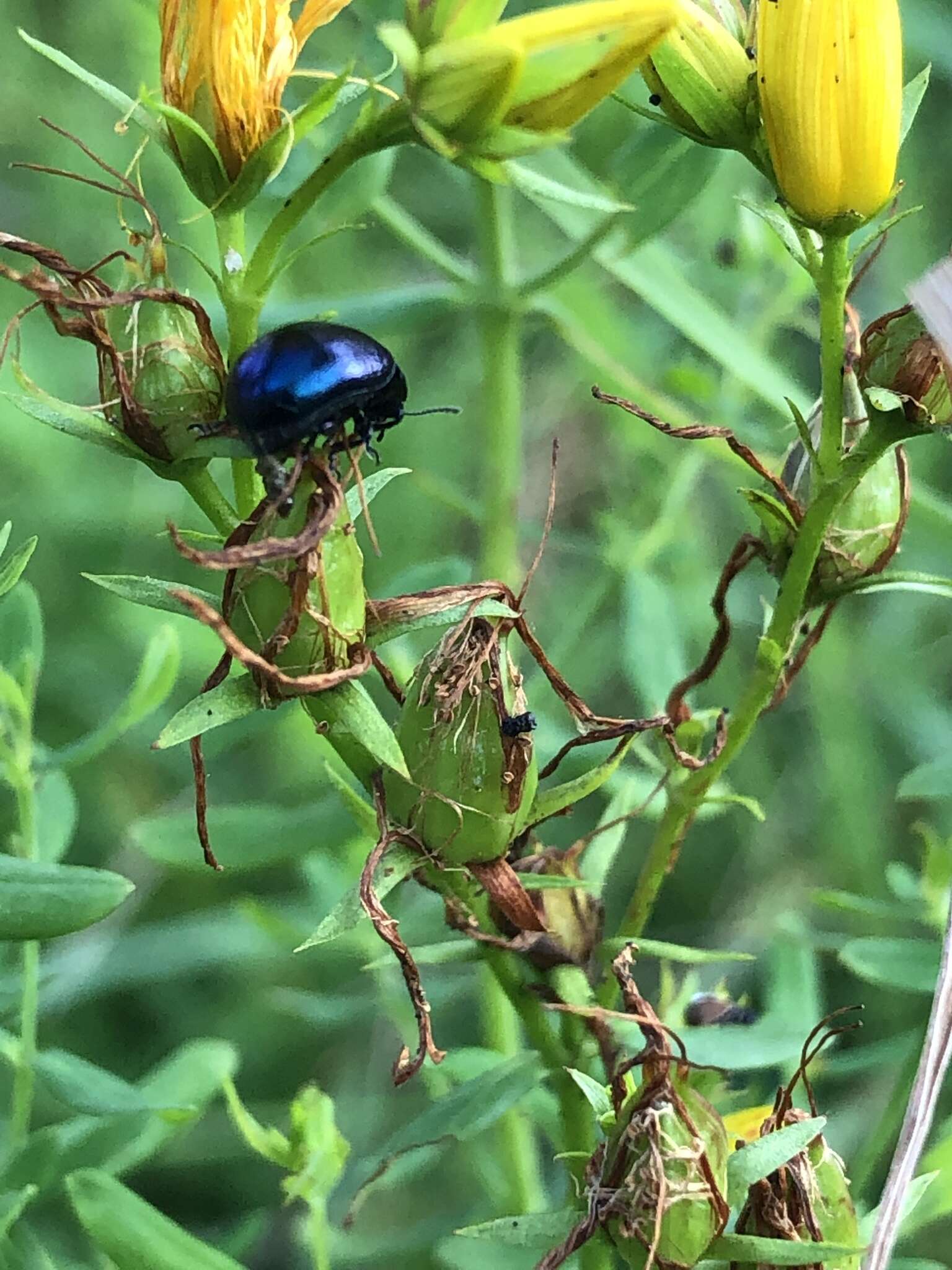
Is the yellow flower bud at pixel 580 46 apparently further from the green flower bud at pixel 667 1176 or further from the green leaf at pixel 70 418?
the green flower bud at pixel 667 1176

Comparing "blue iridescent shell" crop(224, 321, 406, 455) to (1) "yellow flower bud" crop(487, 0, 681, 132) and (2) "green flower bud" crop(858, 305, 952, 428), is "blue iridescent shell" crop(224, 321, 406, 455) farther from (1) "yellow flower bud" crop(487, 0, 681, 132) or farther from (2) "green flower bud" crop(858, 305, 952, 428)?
(2) "green flower bud" crop(858, 305, 952, 428)

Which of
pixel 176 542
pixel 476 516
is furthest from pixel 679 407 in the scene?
pixel 176 542

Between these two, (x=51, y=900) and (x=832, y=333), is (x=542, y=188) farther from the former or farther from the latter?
(x=51, y=900)

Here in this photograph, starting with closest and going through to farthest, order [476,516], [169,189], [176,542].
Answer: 1. [176,542]
2. [476,516]
3. [169,189]

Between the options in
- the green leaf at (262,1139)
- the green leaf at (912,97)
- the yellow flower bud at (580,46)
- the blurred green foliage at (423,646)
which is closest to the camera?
the yellow flower bud at (580,46)

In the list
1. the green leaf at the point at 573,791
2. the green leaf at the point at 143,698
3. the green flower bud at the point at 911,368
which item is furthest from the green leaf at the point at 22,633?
the green flower bud at the point at 911,368

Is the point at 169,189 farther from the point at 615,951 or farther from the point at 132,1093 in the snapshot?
the point at 615,951
